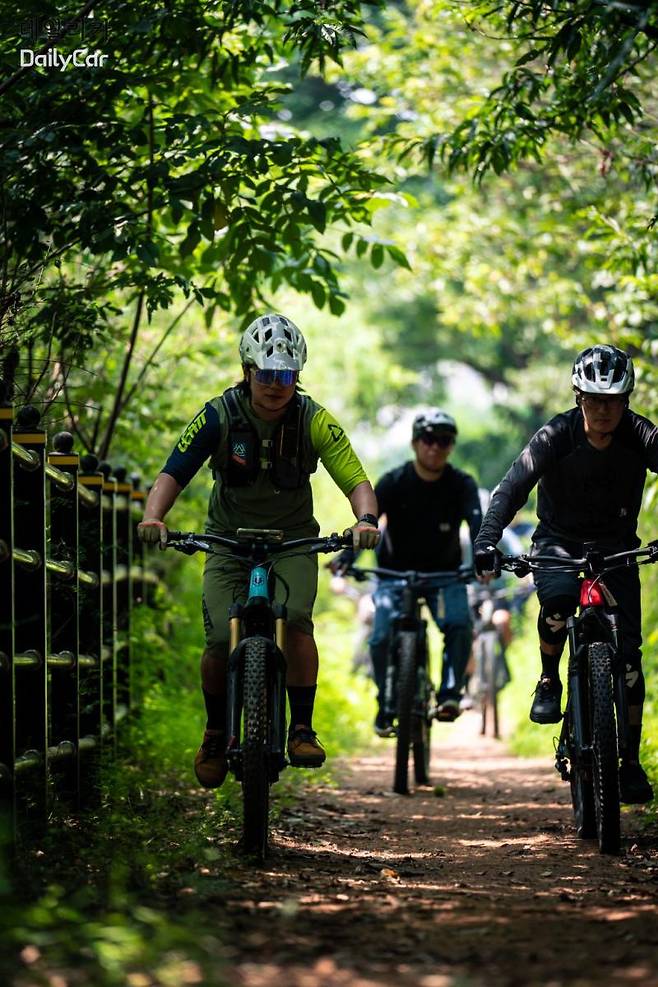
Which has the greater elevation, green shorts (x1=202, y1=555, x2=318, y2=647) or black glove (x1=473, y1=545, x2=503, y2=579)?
black glove (x1=473, y1=545, x2=503, y2=579)

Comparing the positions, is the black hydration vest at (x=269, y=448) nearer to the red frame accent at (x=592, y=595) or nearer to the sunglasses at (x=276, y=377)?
the sunglasses at (x=276, y=377)

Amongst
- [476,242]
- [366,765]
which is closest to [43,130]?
[366,765]

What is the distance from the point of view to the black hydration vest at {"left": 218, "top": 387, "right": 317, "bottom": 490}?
690 centimetres

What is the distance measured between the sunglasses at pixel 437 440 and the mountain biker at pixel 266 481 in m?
3.12

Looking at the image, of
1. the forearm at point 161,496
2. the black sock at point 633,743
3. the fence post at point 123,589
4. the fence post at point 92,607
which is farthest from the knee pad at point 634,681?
the fence post at point 123,589

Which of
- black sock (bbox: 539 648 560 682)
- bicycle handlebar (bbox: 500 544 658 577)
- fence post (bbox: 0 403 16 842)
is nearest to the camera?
fence post (bbox: 0 403 16 842)

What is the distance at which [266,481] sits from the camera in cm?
700

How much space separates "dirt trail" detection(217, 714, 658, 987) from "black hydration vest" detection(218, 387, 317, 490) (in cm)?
175

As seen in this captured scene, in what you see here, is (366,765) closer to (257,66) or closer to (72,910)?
(257,66)

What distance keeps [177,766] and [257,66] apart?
448 cm

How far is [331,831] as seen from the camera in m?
8.00

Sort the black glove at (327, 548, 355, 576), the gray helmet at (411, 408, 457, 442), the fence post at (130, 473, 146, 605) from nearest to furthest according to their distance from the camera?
the black glove at (327, 548, 355, 576) → the gray helmet at (411, 408, 457, 442) → the fence post at (130, 473, 146, 605)

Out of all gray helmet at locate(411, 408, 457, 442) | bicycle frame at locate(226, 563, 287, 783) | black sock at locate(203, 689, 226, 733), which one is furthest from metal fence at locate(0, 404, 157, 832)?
gray helmet at locate(411, 408, 457, 442)

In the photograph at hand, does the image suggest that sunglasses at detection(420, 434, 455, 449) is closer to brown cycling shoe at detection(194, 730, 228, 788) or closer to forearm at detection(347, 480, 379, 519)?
forearm at detection(347, 480, 379, 519)
